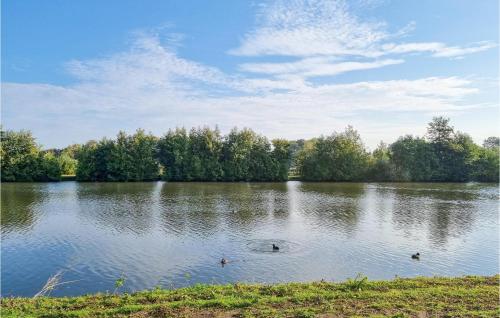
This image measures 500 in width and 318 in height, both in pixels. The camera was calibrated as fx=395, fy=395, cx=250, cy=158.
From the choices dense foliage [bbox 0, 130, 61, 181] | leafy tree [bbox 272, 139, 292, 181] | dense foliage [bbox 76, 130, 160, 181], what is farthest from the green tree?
dense foliage [bbox 0, 130, 61, 181]

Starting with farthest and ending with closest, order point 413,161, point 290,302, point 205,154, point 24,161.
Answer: point 205,154
point 413,161
point 24,161
point 290,302

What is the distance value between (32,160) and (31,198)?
4048 centimetres

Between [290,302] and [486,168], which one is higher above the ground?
[486,168]

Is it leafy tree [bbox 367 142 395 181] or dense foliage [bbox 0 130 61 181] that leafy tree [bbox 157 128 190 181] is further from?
leafy tree [bbox 367 142 395 181]

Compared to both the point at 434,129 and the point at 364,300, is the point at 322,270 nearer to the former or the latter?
the point at 364,300

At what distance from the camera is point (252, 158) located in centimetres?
9375

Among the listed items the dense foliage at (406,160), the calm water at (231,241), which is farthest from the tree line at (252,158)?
the calm water at (231,241)

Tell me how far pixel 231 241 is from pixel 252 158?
219 feet

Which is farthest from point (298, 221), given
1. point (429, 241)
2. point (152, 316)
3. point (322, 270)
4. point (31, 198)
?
point (31, 198)

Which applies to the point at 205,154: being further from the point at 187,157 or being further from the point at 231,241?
the point at 231,241

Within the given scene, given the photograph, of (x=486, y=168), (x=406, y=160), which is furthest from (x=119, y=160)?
(x=486, y=168)

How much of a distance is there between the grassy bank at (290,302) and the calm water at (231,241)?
4.89 meters

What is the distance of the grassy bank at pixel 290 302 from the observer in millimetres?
11352

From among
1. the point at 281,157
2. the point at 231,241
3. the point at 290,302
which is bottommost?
the point at 231,241
